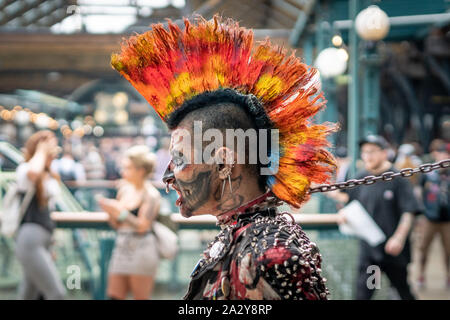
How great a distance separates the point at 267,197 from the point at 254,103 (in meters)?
0.33

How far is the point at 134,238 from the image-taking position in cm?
449

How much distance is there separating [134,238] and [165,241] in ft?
0.88

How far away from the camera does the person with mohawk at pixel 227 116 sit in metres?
1.70

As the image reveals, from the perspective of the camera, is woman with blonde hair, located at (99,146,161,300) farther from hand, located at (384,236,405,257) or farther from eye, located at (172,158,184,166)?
eye, located at (172,158,184,166)

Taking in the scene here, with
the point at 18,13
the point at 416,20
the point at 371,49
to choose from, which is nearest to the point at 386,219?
the point at 371,49

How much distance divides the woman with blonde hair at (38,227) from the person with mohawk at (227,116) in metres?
3.22

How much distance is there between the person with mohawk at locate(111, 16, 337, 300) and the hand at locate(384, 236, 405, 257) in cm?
332

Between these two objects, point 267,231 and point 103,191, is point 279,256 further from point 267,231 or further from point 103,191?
point 103,191

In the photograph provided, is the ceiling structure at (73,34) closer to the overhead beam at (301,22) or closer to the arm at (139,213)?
the overhead beam at (301,22)

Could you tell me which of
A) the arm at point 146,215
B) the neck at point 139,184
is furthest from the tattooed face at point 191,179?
the neck at point 139,184

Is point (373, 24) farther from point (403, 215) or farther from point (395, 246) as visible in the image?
point (395, 246)

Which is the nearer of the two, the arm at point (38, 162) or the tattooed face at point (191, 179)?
the tattooed face at point (191, 179)

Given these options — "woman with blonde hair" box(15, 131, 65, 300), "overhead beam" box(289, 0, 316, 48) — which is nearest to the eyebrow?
"woman with blonde hair" box(15, 131, 65, 300)
